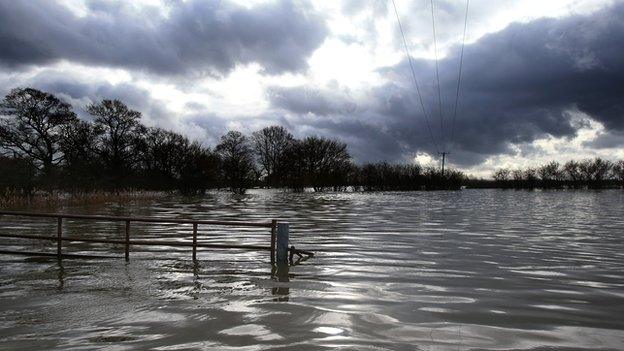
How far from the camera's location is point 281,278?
9875 mm

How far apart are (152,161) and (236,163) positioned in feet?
51.5

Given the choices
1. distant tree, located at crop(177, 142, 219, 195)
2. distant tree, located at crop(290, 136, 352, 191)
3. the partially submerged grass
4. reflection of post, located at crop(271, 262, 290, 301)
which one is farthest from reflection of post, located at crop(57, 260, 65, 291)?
distant tree, located at crop(290, 136, 352, 191)

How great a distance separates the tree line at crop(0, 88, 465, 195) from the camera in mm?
48394

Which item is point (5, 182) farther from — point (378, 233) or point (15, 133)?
point (378, 233)

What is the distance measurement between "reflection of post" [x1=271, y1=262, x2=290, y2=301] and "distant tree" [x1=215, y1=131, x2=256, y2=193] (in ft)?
225

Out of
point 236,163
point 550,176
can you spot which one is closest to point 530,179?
point 550,176

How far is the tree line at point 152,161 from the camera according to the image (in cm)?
4839

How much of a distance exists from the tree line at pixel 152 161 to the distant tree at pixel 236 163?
0.59ft

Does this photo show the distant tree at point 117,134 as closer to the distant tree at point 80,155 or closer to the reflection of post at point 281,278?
the distant tree at point 80,155

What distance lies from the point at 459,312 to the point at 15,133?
5663 centimetres

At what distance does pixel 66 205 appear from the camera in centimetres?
3419

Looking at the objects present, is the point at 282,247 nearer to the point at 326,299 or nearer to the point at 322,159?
the point at 326,299

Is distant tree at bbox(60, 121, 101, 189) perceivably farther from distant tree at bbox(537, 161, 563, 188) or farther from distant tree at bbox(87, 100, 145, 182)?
distant tree at bbox(537, 161, 563, 188)

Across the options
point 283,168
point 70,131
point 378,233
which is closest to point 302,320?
point 378,233
